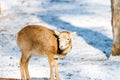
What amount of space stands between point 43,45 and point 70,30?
9.90 metres

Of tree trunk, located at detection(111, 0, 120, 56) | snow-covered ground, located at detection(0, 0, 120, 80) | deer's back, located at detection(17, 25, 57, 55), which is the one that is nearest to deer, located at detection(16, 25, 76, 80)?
deer's back, located at detection(17, 25, 57, 55)

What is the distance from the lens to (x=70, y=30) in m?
20.2

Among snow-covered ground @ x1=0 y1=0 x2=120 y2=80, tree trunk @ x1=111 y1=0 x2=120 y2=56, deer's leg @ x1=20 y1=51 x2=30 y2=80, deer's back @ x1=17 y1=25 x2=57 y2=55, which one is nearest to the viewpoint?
deer's back @ x1=17 y1=25 x2=57 y2=55

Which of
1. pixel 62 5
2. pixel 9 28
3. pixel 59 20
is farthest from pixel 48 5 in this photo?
pixel 9 28

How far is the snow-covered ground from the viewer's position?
1248 cm

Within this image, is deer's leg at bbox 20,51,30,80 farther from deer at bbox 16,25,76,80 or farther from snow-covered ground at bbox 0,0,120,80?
snow-covered ground at bbox 0,0,120,80

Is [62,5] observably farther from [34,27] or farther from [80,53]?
[34,27]

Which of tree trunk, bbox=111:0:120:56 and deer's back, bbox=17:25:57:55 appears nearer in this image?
deer's back, bbox=17:25:57:55

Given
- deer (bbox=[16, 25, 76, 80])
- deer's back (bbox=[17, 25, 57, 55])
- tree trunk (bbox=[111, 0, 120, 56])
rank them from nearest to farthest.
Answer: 1. deer (bbox=[16, 25, 76, 80])
2. deer's back (bbox=[17, 25, 57, 55])
3. tree trunk (bbox=[111, 0, 120, 56])

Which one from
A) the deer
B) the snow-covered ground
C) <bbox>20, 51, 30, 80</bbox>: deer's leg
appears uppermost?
the deer

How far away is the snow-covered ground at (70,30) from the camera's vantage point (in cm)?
1248

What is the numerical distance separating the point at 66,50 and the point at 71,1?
18.1 metres

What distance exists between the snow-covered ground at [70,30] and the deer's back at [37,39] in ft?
5.22

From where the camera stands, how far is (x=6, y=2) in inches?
1075
